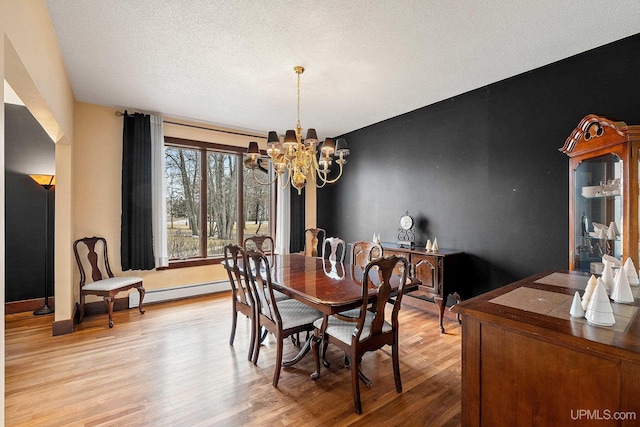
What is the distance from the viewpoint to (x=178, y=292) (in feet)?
14.5

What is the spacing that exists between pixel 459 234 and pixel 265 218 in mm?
3266

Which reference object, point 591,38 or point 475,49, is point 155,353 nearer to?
point 475,49

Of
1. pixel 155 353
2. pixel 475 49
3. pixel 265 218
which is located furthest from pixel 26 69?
pixel 265 218

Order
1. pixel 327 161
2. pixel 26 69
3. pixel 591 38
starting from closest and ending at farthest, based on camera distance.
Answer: pixel 26 69
pixel 591 38
pixel 327 161

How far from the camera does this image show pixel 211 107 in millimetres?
3988

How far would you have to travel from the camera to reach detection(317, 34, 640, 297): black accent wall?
103 inches

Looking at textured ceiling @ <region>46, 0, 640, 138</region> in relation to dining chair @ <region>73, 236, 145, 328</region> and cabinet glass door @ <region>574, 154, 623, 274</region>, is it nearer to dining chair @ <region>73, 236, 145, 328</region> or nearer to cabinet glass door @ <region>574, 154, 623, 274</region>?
cabinet glass door @ <region>574, 154, 623, 274</region>

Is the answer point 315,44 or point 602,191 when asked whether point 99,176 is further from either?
point 602,191

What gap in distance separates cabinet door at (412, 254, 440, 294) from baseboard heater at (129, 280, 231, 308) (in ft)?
9.91

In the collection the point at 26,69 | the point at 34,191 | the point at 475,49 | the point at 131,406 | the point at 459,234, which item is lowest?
the point at 131,406

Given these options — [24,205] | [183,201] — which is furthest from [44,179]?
[183,201]

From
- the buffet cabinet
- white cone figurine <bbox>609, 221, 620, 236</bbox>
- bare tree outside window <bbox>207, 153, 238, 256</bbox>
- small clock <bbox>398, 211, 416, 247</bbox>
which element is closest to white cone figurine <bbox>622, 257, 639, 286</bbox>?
white cone figurine <bbox>609, 221, 620, 236</bbox>

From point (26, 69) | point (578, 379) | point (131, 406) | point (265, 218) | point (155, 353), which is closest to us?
point (578, 379)

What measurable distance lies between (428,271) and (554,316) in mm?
2162
